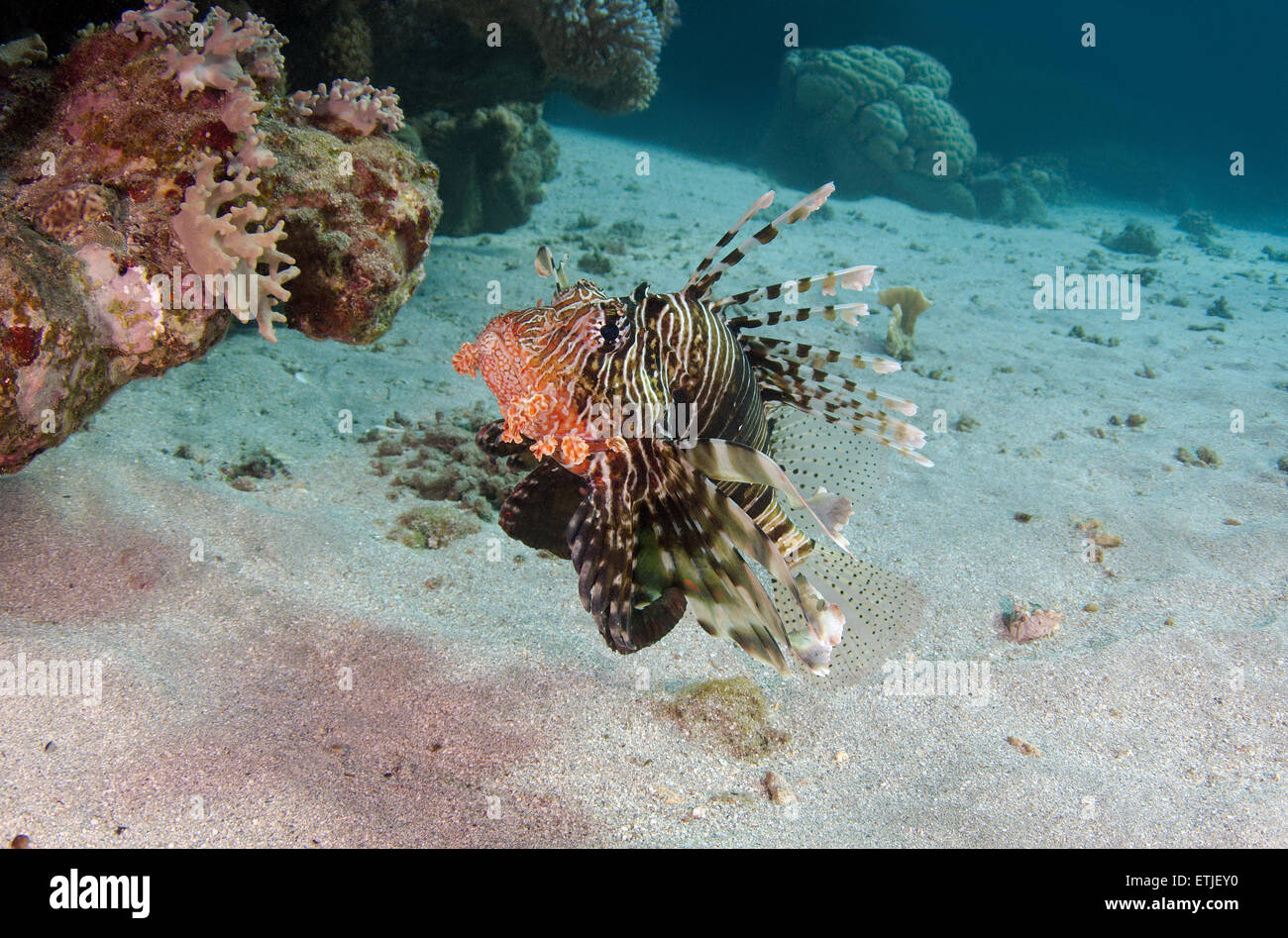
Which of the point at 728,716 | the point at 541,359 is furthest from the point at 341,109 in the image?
the point at 728,716

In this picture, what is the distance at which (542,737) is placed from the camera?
130 inches

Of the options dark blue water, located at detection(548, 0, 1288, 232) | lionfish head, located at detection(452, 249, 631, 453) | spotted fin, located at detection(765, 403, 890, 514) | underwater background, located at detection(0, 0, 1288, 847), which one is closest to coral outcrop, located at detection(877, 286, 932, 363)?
underwater background, located at detection(0, 0, 1288, 847)

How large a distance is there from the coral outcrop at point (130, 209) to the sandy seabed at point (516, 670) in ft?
3.64

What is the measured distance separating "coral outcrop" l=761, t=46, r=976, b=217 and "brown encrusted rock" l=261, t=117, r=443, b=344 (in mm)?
21443

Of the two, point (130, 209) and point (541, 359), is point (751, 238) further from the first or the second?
point (130, 209)

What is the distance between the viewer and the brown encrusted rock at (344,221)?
407cm

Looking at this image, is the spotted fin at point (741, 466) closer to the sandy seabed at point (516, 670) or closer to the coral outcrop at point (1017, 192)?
the sandy seabed at point (516, 670)

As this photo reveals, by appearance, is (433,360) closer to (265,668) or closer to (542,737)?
(265,668)

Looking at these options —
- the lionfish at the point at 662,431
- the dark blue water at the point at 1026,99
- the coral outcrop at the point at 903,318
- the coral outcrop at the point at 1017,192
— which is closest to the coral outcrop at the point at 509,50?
the coral outcrop at the point at 903,318

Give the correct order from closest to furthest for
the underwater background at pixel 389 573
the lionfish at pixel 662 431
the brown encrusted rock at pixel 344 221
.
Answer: the lionfish at pixel 662 431 < the underwater background at pixel 389 573 < the brown encrusted rock at pixel 344 221

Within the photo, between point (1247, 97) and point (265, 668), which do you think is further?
point (1247, 97)
